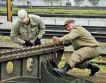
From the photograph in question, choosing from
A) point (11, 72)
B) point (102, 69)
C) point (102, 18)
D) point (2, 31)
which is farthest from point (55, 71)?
point (102, 18)

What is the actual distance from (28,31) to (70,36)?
120cm

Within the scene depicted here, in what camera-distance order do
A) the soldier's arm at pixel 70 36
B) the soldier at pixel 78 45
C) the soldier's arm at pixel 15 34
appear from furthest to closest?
1. the soldier's arm at pixel 15 34
2. the soldier at pixel 78 45
3. the soldier's arm at pixel 70 36

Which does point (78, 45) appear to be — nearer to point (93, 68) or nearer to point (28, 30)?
point (93, 68)

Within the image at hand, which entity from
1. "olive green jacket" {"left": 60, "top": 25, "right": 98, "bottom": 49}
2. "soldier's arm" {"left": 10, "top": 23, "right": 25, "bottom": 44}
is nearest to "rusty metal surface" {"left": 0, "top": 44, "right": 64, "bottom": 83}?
"olive green jacket" {"left": 60, "top": 25, "right": 98, "bottom": 49}

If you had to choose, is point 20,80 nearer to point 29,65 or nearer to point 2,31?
point 29,65

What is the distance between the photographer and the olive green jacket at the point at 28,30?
9.05 metres

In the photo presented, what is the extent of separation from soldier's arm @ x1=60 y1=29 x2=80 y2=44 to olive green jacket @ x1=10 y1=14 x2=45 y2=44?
1.04 meters

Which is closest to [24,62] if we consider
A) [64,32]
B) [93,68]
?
[93,68]

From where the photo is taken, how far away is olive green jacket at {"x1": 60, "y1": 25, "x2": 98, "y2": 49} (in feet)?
27.4

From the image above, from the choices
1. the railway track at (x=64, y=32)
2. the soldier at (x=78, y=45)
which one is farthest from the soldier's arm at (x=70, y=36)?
the railway track at (x=64, y=32)

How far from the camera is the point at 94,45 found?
8758 millimetres

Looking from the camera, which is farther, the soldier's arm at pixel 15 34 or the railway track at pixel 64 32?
the railway track at pixel 64 32

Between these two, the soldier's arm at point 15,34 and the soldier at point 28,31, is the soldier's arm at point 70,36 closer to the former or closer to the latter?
the soldier at point 28,31

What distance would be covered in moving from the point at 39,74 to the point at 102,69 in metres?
3.15
